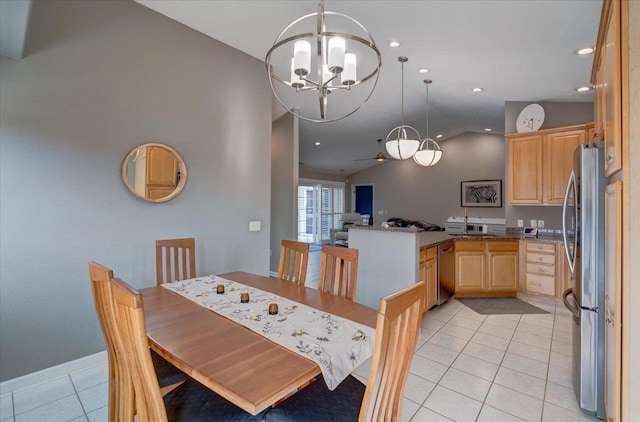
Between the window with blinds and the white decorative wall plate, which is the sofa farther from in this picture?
the white decorative wall plate

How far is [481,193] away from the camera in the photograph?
8438mm

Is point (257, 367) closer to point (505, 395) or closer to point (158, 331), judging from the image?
point (158, 331)

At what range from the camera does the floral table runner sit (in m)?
1.29

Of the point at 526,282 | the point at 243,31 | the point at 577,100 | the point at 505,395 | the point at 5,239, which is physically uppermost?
the point at 243,31

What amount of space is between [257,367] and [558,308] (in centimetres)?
445

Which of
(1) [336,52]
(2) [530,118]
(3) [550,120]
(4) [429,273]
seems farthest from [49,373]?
(3) [550,120]

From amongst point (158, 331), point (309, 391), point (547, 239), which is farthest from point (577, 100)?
point (158, 331)

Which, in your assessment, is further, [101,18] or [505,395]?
[101,18]

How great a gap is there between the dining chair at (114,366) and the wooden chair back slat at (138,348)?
0.13 meters

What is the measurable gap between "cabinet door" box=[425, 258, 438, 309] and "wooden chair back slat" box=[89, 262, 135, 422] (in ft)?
9.79

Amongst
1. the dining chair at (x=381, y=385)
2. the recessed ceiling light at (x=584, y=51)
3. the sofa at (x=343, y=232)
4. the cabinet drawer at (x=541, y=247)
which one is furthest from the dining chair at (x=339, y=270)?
the sofa at (x=343, y=232)

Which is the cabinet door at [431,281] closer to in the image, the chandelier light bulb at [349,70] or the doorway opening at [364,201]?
the chandelier light bulb at [349,70]

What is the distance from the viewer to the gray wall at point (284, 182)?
18.0 feet

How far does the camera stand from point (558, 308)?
403cm
